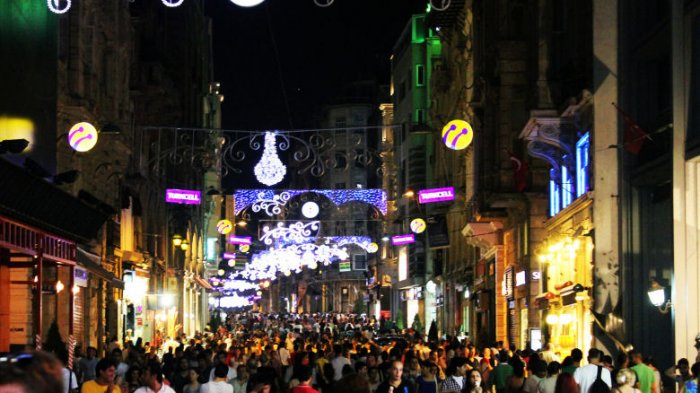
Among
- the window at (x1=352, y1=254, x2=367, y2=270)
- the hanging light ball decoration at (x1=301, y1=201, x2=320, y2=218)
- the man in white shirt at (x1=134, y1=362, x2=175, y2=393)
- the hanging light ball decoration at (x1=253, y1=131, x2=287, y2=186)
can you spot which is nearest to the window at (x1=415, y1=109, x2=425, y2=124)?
the hanging light ball decoration at (x1=301, y1=201, x2=320, y2=218)

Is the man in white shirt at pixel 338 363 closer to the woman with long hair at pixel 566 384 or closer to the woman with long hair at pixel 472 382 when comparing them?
the woman with long hair at pixel 472 382

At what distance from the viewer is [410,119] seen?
7994cm

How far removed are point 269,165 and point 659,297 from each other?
60.0 ft

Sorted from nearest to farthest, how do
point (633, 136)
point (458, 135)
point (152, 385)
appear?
point (152, 385) < point (633, 136) < point (458, 135)

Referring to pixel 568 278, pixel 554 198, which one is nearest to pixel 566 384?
pixel 568 278

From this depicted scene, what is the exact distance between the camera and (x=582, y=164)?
101 feet

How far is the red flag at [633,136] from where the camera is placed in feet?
78.4

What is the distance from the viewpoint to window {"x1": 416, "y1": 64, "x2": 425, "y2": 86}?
78.6 meters

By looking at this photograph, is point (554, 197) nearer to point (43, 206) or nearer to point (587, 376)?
point (43, 206)

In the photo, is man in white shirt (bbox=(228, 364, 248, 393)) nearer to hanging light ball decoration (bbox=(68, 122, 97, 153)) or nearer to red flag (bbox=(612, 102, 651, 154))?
red flag (bbox=(612, 102, 651, 154))

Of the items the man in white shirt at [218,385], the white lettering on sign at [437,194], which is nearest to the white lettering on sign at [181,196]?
the white lettering on sign at [437,194]

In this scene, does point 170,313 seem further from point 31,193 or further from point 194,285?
point 31,193

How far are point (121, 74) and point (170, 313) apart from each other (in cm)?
2569

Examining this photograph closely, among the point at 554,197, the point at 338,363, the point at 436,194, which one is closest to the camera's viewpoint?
the point at 338,363
